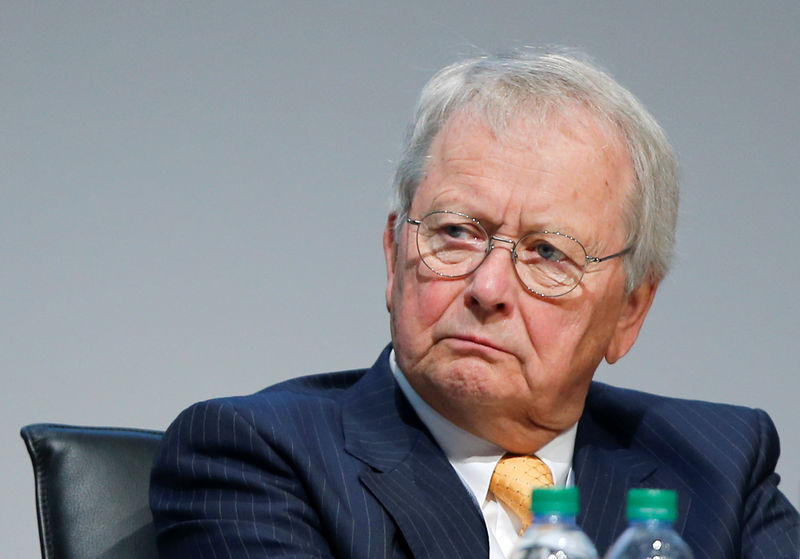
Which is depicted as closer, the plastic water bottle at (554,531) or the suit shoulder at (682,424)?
the plastic water bottle at (554,531)

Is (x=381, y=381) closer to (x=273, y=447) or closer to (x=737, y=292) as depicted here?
(x=273, y=447)

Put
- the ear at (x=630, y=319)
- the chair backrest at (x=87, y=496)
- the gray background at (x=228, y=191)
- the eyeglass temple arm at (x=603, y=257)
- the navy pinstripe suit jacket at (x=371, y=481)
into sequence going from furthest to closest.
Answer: the gray background at (x=228, y=191) < the ear at (x=630, y=319) < the eyeglass temple arm at (x=603, y=257) < the chair backrest at (x=87, y=496) < the navy pinstripe suit jacket at (x=371, y=481)

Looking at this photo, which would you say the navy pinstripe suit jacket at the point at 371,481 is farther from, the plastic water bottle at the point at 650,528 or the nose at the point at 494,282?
the plastic water bottle at the point at 650,528

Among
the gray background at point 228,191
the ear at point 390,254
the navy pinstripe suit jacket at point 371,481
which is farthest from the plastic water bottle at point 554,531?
the gray background at point 228,191

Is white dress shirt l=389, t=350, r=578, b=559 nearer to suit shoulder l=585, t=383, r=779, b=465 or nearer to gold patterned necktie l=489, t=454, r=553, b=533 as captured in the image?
A: gold patterned necktie l=489, t=454, r=553, b=533

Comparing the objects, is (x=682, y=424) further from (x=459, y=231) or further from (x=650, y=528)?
(x=650, y=528)

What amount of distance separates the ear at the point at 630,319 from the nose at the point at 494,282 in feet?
1.16

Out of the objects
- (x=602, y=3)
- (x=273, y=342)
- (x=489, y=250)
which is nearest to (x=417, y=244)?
(x=489, y=250)

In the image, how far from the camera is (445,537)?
2066mm

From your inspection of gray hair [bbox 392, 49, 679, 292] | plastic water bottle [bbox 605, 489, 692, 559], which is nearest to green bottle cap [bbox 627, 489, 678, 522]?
plastic water bottle [bbox 605, 489, 692, 559]

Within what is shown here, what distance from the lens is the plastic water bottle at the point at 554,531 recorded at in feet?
4.27

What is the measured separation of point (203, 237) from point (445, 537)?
1.42 meters

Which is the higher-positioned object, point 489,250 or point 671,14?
point 671,14

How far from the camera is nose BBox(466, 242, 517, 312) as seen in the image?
6.96 ft
